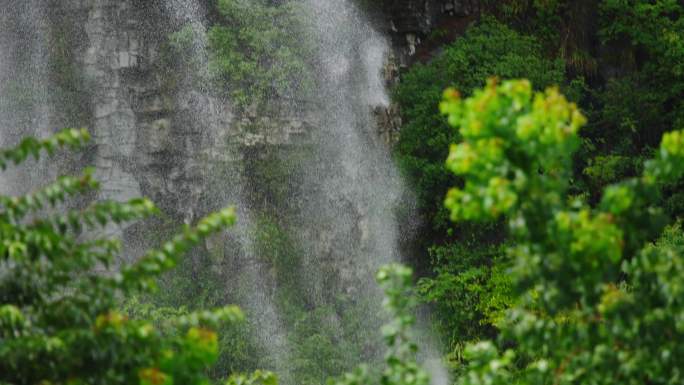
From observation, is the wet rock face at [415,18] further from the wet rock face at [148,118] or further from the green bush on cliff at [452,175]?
the wet rock face at [148,118]

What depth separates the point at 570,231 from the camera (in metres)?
4.07

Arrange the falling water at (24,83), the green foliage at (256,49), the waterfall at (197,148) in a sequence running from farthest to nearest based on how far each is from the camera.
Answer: the falling water at (24,83) < the waterfall at (197,148) < the green foliage at (256,49)

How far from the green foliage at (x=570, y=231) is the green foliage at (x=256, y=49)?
9378 mm

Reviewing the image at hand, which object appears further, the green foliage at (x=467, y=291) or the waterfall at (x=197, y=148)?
the waterfall at (x=197, y=148)

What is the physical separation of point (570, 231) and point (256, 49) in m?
9.79

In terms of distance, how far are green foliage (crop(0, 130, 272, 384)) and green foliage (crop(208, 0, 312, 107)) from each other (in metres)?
9.11

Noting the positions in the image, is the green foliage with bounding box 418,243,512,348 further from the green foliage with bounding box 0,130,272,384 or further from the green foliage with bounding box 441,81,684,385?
the green foliage with bounding box 0,130,272,384

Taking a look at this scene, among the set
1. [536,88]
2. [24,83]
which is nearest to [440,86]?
[536,88]

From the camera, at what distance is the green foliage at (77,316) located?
13.3ft

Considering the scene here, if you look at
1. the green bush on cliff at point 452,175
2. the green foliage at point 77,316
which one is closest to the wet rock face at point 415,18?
the green bush on cliff at point 452,175

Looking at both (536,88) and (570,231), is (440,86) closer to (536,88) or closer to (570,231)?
(536,88)

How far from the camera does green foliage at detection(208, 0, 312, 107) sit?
13.3 m

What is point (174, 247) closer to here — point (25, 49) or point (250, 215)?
point (250, 215)

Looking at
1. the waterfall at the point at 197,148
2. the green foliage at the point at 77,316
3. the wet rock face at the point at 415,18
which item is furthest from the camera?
the wet rock face at the point at 415,18
